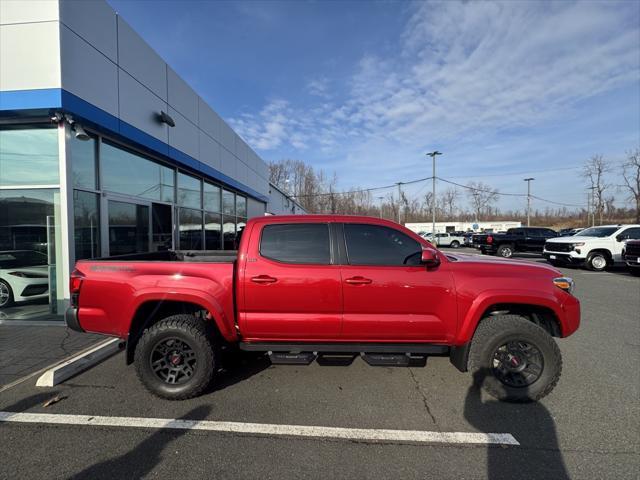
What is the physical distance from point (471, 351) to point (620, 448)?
4.13ft

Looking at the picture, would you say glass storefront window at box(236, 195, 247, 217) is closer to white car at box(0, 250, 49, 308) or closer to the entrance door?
the entrance door

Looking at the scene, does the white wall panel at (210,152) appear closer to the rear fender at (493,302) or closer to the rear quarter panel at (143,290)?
the rear quarter panel at (143,290)

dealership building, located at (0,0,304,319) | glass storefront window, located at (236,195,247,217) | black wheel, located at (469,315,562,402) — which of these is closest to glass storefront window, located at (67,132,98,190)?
dealership building, located at (0,0,304,319)

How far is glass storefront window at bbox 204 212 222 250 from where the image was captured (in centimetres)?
1330

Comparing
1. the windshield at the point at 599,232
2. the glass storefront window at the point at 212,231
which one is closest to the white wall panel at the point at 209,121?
the glass storefront window at the point at 212,231

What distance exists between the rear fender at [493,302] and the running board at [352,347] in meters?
0.28

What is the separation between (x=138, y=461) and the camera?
2475mm

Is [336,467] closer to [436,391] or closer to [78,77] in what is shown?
[436,391]

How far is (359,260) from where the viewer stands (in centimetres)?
349

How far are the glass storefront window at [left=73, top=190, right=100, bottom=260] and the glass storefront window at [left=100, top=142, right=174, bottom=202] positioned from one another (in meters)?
0.54

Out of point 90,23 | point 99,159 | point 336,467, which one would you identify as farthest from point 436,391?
point 90,23

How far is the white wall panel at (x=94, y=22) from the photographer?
5.71 meters

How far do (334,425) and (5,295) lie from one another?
24.2 feet

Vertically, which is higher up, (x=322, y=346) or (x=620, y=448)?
(x=322, y=346)
